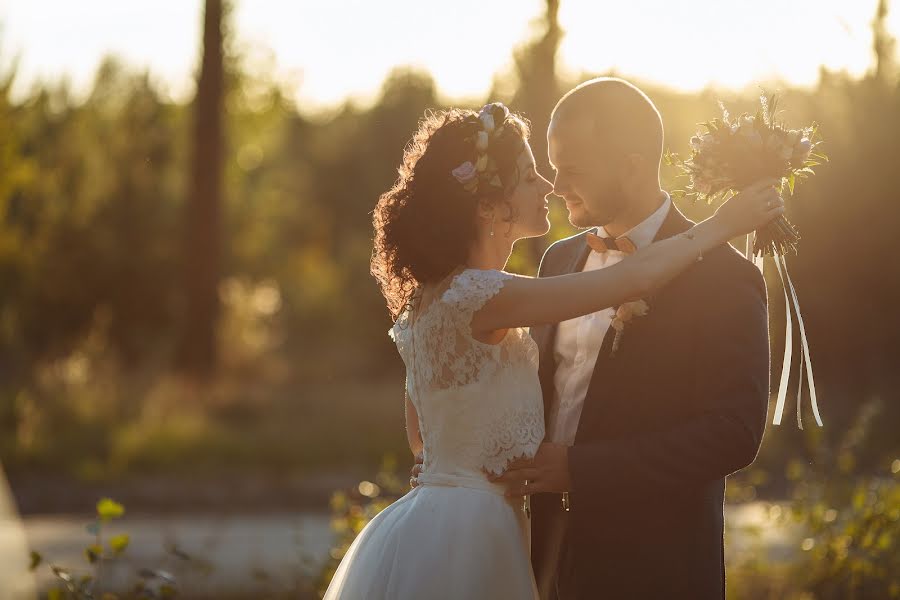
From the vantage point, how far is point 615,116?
4.31 m

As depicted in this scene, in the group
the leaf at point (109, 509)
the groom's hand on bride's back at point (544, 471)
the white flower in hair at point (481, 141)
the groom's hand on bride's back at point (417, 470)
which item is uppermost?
the white flower in hair at point (481, 141)

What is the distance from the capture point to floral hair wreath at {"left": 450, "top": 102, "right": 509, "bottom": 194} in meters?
4.05

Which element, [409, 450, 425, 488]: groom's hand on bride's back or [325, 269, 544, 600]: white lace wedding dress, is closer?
[325, 269, 544, 600]: white lace wedding dress

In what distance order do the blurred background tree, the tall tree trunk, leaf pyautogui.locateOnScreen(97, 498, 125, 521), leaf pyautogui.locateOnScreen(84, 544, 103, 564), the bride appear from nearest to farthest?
the bride < leaf pyautogui.locateOnScreen(97, 498, 125, 521) < leaf pyautogui.locateOnScreen(84, 544, 103, 564) < the blurred background tree < the tall tree trunk

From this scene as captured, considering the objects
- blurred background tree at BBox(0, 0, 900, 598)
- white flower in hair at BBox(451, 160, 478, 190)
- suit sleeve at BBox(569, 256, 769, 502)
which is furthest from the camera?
blurred background tree at BBox(0, 0, 900, 598)

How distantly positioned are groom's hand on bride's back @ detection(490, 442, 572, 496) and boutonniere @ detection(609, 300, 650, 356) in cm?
36

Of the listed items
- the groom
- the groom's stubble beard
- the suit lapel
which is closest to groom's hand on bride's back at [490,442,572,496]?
the groom

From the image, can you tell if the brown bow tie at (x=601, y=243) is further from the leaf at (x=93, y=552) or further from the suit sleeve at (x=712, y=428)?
the leaf at (x=93, y=552)

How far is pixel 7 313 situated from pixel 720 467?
542 inches

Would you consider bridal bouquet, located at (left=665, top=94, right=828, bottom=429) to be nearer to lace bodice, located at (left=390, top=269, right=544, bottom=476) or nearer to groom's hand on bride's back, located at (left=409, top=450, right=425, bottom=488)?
lace bodice, located at (left=390, top=269, right=544, bottom=476)

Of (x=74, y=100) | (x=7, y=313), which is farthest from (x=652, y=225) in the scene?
(x=74, y=100)

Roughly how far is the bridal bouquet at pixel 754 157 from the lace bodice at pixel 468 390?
2.36 feet

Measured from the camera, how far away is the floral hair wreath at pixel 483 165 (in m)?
4.05

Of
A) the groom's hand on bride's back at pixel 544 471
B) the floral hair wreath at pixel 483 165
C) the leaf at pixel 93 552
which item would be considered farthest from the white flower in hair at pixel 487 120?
the leaf at pixel 93 552
